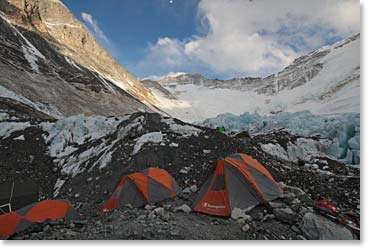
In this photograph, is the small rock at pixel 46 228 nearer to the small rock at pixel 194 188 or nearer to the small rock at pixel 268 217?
the small rock at pixel 194 188

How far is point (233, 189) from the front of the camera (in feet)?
17.3

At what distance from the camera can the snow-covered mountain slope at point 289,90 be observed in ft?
188

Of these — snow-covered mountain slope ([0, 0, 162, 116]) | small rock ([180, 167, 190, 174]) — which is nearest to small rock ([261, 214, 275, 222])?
small rock ([180, 167, 190, 174])

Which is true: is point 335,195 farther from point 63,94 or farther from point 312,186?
point 63,94

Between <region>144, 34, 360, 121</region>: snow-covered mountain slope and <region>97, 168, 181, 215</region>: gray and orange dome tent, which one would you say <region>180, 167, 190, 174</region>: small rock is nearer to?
<region>97, 168, 181, 215</region>: gray and orange dome tent

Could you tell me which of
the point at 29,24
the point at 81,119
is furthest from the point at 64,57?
Result: the point at 81,119

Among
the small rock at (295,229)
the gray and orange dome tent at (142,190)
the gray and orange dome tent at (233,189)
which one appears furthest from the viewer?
the gray and orange dome tent at (142,190)

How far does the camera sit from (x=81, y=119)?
44.4 ft

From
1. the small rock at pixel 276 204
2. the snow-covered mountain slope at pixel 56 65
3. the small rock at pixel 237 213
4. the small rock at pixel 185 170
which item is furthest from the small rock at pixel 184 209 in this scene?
the snow-covered mountain slope at pixel 56 65

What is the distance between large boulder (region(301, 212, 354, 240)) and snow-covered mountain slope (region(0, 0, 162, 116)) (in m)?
29.8

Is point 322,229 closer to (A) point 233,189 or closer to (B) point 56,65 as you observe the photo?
(A) point 233,189

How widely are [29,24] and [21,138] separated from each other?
2175 inches

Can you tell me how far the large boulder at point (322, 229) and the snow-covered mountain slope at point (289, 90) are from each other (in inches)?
1835

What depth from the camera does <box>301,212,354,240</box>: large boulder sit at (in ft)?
13.4
